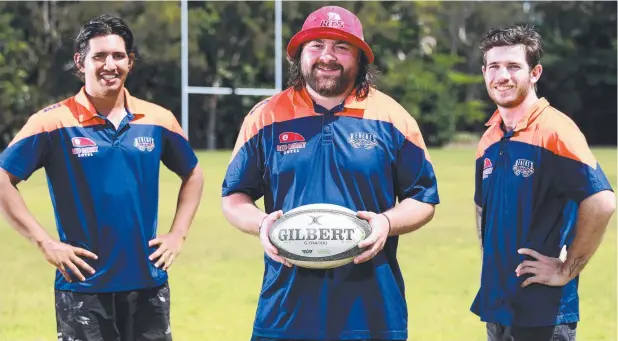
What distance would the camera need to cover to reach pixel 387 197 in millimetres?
3646

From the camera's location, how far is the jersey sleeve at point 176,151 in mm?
4605

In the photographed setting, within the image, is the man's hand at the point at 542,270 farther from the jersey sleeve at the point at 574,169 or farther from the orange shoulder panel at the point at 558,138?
the orange shoulder panel at the point at 558,138

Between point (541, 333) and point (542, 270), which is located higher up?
point (542, 270)

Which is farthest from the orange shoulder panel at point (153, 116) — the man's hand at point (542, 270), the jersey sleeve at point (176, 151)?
the man's hand at point (542, 270)

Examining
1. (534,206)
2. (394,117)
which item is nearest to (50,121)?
(394,117)

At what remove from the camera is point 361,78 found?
12.4ft

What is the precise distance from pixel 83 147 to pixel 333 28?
4.61 feet

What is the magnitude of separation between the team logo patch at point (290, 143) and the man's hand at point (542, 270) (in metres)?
1.06

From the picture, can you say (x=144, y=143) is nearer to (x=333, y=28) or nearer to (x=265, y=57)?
(x=333, y=28)

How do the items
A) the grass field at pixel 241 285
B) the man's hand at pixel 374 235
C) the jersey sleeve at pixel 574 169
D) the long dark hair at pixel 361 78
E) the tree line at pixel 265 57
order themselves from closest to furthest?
the man's hand at pixel 374 235, the long dark hair at pixel 361 78, the jersey sleeve at pixel 574 169, the grass field at pixel 241 285, the tree line at pixel 265 57

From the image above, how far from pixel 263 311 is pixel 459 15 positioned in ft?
159

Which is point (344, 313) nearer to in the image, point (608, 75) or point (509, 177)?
point (509, 177)

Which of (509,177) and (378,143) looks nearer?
(378,143)

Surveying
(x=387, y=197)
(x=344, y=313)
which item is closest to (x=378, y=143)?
(x=387, y=197)
